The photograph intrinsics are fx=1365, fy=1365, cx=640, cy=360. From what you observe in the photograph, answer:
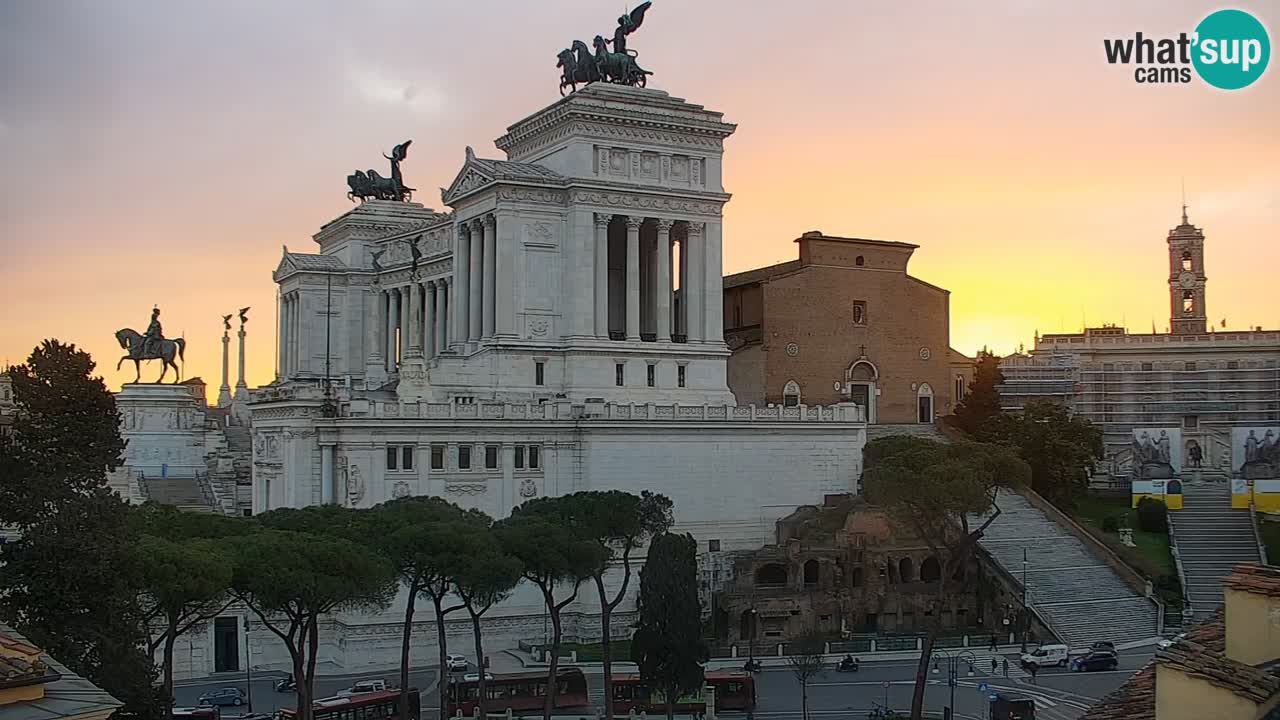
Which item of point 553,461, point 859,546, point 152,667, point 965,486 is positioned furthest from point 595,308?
point 152,667

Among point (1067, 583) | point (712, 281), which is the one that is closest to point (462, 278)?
point (712, 281)

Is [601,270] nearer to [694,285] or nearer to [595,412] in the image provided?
[694,285]

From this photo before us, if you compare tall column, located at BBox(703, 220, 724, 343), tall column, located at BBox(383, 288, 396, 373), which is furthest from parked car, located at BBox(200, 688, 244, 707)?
tall column, located at BBox(383, 288, 396, 373)

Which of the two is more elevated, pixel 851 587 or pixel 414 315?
pixel 414 315

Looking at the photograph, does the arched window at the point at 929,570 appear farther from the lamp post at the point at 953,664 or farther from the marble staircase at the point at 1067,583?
the lamp post at the point at 953,664

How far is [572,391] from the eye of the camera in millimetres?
Answer: 71625

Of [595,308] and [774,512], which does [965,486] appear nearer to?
[774,512]

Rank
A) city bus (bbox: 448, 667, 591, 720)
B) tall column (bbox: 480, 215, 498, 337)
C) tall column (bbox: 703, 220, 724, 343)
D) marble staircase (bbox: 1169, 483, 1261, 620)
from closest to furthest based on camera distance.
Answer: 1. city bus (bbox: 448, 667, 591, 720)
2. marble staircase (bbox: 1169, 483, 1261, 620)
3. tall column (bbox: 480, 215, 498, 337)
4. tall column (bbox: 703, 220, 724, 343)

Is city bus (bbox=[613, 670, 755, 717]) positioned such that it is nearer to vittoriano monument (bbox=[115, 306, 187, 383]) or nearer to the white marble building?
the white marble building

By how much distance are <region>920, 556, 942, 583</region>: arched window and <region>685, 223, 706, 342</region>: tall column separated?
1772 cm

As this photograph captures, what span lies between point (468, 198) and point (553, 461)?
17781 mm

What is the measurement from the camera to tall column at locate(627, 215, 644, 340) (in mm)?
74125

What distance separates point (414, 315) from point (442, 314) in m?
2.24

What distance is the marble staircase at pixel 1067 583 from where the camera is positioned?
2530 inches
